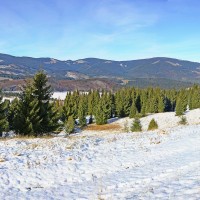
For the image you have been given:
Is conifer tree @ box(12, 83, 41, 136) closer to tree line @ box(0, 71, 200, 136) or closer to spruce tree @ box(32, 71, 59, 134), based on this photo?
tree line @ box(0, 71, 200, 136)

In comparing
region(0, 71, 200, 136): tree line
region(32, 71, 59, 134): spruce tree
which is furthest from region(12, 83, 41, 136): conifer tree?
region(32, 71, 59, 134): spruce tree

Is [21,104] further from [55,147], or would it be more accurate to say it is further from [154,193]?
[154,193]

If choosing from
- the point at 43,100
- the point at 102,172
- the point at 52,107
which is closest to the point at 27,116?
the point at 43,100

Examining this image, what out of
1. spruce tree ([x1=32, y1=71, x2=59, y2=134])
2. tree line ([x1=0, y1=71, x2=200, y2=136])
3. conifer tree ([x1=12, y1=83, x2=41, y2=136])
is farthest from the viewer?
spruce tree ([x1=32, y1=71, x2=59, y2=134])

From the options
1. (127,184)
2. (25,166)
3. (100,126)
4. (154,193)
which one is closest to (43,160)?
(25,166)

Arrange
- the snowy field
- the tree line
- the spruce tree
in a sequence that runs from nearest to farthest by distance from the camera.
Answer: the snowy field < the tree line < the spruce tree

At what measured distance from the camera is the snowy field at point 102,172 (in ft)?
32.2

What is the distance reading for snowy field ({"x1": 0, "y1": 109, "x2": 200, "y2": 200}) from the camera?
9.80 meters

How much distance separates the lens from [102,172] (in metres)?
12.8

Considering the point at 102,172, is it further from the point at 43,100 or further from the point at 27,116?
the point at 43,100

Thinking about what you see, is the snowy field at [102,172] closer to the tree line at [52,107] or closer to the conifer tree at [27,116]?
the conifer tree at [27,116]

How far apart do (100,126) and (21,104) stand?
45.3 meters

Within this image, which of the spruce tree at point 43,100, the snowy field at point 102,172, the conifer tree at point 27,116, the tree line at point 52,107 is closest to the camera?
the snowy field at point 102,172

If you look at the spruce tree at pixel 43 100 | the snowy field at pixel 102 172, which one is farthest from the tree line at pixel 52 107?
the snowy field at pixel 102 172
